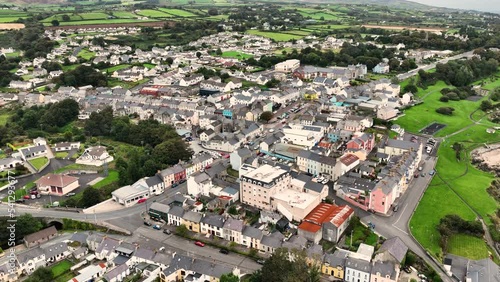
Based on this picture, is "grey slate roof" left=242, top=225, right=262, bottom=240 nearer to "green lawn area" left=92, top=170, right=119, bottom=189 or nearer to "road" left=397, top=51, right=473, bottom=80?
"green lawn area" left=92, top=170, right=119, bottom=189

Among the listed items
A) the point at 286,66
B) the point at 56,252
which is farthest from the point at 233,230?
the point at 286,66

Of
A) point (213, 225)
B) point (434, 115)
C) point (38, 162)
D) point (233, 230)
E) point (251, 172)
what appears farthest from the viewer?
point (434, 115)

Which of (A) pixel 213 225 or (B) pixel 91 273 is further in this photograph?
(A) pixel 213 225

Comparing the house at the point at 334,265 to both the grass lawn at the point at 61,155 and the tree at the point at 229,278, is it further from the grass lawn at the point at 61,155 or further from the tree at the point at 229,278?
the grass lawn at the point at 61,155

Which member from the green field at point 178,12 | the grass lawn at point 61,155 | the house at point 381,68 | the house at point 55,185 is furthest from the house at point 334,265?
the green field at point 178,12

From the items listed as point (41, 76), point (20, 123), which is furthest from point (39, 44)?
point (20, 123)

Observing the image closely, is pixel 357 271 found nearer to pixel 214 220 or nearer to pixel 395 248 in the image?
pixel 395 248

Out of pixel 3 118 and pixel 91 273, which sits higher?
pixel 91 273

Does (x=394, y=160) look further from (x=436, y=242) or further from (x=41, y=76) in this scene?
(x=41, y=76)
